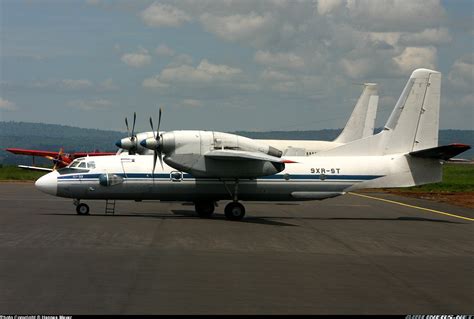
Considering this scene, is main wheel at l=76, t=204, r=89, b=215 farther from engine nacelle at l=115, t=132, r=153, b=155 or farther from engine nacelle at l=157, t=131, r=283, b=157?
engine nacelle at l=115, t=132, r=153, b=155

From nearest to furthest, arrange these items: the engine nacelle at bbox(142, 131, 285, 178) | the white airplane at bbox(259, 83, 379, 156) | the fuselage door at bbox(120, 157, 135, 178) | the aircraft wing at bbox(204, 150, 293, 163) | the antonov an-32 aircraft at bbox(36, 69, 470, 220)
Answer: the aircraft wing at bbox(204, 150, 293, 163)
the engine nacelle at bbox(142, 131, 285, 178)
the antonov an-32 aircraft at bbox(36, 69, 470, 220)
the fuselage door at bbox(120, 157, 135, 178)
the white airplane at bbox(259, 83, 379, 156)

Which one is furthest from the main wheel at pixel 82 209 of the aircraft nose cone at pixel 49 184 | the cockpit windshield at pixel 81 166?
the cockpit windshield at pixel 81 166

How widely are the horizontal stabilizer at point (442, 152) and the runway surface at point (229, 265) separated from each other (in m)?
2.89

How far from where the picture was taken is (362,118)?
53.5 m

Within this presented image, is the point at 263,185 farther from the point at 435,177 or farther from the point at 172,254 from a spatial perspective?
the point at 172,254

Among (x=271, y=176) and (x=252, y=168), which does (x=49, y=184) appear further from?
(x=271, y=176)

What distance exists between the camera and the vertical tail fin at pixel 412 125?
30844 millimetres

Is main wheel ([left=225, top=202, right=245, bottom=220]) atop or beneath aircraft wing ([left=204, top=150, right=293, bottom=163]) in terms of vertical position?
beneath

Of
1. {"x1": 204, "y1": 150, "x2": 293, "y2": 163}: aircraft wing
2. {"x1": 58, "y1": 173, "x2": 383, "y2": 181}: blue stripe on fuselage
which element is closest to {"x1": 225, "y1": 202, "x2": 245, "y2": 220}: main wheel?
{"x1": 58, "y1": 173, "x2": 383, "y2": 181}: blue stripe on fuselage

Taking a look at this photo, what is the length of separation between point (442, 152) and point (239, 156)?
849 cm

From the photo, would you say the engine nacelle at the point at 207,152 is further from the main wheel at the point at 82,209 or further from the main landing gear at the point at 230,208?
the main wheel at the point at 82,209

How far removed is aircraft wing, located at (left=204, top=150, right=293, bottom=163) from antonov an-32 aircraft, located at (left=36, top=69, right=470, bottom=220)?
0.04m

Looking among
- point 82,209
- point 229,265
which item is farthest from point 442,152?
point 229,265

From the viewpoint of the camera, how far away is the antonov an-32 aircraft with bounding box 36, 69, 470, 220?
28.2 metres
